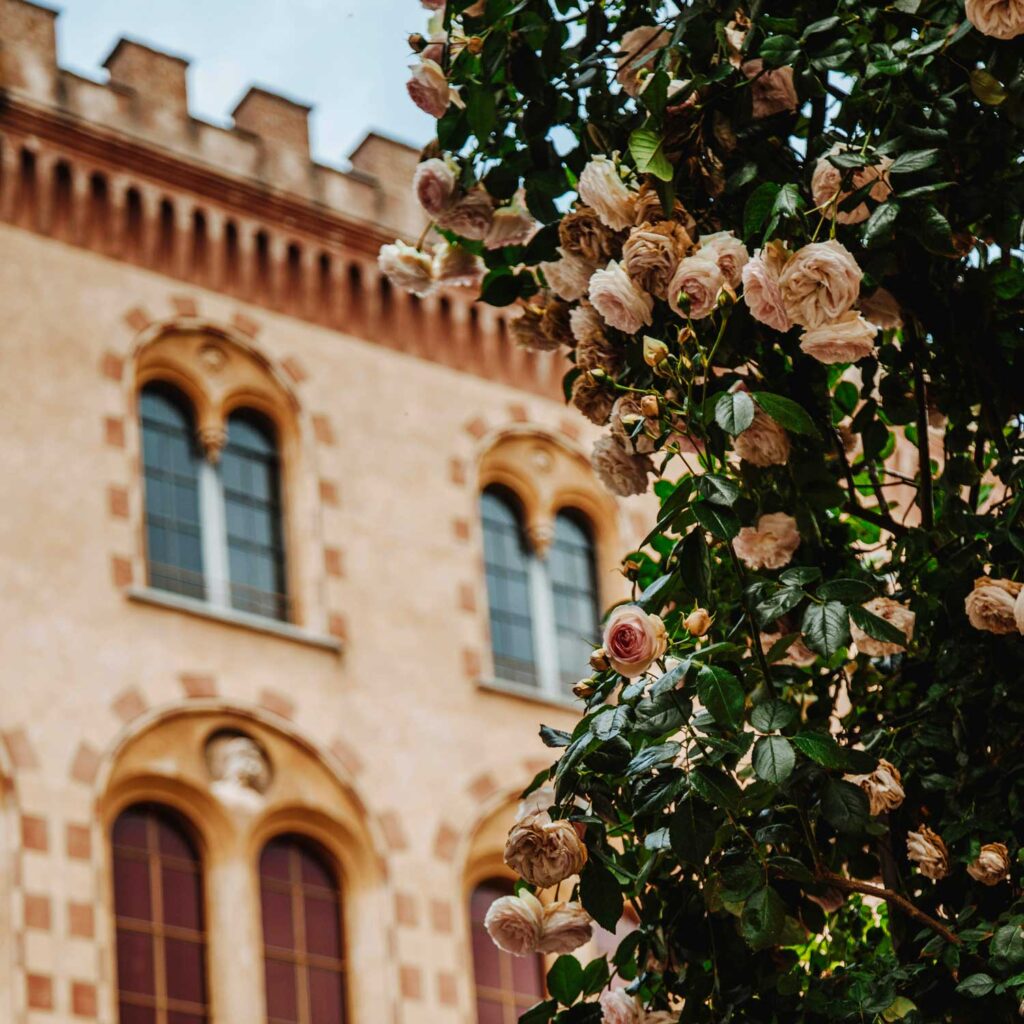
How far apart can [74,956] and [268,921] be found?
5.69ft

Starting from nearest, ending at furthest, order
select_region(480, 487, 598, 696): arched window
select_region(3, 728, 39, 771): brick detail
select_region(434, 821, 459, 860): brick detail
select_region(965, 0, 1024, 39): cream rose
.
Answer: select_region(965, 0, 1024, 39): cream rose
select_region(3, 728, 39, 771): brick detail
select_region(434, 821, 459, 860): brick detail
select_region(480, 487, 598, 696): arched window

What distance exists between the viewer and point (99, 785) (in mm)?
17047

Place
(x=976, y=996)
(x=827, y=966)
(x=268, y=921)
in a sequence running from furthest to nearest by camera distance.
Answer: (x=268, y=921)
(x=827, y=966)
(x=976, y=996)

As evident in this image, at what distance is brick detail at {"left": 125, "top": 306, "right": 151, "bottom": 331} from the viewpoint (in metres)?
19.4

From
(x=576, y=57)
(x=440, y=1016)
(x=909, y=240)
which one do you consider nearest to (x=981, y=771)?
(x=909, y=240)

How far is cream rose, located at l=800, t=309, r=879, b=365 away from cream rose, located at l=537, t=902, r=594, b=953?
144 cm

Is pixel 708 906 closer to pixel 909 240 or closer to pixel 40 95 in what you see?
pixel 909 240

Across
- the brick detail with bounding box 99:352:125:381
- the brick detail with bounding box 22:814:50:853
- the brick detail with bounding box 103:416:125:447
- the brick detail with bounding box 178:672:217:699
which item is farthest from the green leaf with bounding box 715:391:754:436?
the brick detail with bounding box 99:352:125:381

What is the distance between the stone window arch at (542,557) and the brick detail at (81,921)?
169 inches

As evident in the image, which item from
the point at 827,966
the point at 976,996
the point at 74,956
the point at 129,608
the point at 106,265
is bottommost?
the point at 976,996

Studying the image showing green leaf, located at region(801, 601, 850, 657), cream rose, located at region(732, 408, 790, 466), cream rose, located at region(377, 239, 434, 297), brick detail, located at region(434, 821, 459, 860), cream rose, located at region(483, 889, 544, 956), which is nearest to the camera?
green leaf, located at region(801, 601, 850, 657)

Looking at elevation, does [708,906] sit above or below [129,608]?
below

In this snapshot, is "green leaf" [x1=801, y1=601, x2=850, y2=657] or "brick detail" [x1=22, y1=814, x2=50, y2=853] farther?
"brick detail" [x1=22, y1=814, x2=50, y2=853]

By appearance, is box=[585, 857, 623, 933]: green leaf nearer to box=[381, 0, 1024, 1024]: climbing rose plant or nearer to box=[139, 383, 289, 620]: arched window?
box=[381, 0, 1024, 1024]: climbing rose plant
